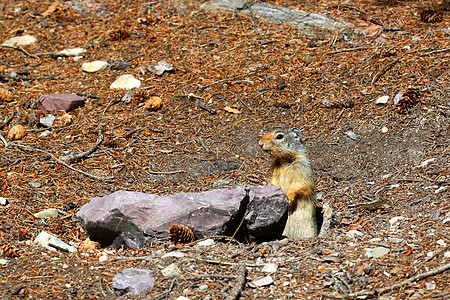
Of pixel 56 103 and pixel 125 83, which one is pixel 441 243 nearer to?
pixel 125 83

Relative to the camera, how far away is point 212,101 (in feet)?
21.6

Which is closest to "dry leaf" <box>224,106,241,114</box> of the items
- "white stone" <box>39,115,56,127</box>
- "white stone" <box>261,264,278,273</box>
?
"white stone" <box>39,115,56,127</box>

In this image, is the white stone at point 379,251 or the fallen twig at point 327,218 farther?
the fallen twig at point 327,218

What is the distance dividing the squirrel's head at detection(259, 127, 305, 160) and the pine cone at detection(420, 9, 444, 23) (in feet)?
12.6

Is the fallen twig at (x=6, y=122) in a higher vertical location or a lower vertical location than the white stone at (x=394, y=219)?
lower

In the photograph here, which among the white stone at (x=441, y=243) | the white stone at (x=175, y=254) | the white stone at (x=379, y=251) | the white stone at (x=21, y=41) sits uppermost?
the white stone at (x=441, y=243)

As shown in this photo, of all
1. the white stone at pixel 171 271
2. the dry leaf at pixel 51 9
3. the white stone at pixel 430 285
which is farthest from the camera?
the dry leaf at pixel 51 9

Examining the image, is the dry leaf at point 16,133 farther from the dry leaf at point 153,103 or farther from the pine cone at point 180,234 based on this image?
the pine cone at point 180,234

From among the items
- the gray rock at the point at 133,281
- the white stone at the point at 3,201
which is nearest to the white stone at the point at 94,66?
the white stone at the point at 3,201

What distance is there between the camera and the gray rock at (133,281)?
3232 millimetres

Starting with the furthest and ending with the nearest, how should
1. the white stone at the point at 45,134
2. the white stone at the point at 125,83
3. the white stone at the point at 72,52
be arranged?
the white stone at the point at 72,52
the white stone at the point at 125,83
the white stone at the point at 45,134

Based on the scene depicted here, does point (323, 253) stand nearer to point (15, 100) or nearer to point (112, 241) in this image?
point (112, 241)

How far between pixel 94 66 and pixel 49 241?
12.6ft

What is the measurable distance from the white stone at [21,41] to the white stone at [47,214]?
14.4ft
